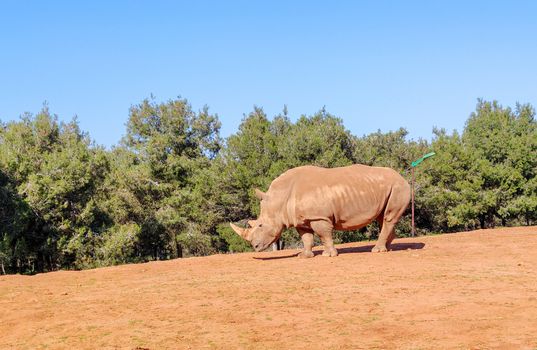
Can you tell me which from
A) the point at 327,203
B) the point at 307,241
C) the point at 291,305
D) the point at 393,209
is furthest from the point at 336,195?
the point at 291,305

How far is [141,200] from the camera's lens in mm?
41688

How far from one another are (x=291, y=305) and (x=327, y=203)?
24.5 feet

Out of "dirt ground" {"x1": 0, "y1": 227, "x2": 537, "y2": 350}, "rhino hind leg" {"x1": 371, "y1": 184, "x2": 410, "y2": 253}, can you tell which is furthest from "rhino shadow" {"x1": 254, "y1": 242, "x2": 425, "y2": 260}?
"dirt ground" {"x1": 0, "y1": 227, "x2": 537, "y2": 350}

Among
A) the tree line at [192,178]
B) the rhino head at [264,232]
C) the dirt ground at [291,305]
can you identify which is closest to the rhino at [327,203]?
the rhino head at [264,232]

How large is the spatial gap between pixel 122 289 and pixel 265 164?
25.2 m

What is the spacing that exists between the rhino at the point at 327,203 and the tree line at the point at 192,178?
56.9 feet

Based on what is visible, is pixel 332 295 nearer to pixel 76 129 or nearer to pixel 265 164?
pixel 265 164

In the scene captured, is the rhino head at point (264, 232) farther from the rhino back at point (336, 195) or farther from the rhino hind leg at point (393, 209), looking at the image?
the rhino hind leg at point (393, 209)

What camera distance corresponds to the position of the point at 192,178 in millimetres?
43125

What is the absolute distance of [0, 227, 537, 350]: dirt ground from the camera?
8.65 meters

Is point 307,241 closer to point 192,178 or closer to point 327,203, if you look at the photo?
point 327,203

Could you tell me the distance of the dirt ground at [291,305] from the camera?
8.65 m

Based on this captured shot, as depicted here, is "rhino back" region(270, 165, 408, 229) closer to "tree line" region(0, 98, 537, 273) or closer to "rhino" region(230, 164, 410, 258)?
"rhino" region(230, 164, 410, 258)

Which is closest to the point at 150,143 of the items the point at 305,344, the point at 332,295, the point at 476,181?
the point at 476,181
